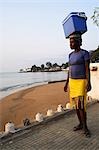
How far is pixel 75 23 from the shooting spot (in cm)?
492

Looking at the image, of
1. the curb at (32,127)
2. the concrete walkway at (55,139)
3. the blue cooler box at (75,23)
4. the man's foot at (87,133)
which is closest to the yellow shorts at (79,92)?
the man's foot at (87,133)

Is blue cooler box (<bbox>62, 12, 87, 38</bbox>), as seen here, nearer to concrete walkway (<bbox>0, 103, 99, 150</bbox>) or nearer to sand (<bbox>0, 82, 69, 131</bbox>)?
concrete walkway (<bbox>0, 103, 99, 150</bbox>)

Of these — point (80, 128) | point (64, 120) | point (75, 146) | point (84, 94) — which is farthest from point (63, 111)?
point (75, 146)

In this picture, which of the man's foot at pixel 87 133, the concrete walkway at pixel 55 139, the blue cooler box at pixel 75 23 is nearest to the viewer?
the concrete walkway at pixel 55 139

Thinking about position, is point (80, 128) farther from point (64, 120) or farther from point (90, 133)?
point (64, 120)

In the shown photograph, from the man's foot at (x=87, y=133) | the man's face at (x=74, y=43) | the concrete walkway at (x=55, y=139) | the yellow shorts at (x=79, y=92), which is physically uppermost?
the man's face at (x=74, y=43)

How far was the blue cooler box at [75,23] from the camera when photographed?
491 cm

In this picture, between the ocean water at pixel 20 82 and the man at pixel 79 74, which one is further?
the ocean water at pixel 20 82

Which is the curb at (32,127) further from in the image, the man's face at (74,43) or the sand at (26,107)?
the man's face at (74,43)

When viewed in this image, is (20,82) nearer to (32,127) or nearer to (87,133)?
(32,127)

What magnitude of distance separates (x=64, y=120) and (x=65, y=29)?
82.5 inches

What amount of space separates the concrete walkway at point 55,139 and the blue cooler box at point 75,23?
1.84 metres

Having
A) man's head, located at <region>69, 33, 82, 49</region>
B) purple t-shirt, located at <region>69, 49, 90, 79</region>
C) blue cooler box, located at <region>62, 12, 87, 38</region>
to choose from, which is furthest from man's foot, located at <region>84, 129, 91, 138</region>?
blue cooler box, located at <region>62, 12, 87, 38</region>

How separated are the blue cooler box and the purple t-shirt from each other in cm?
39
